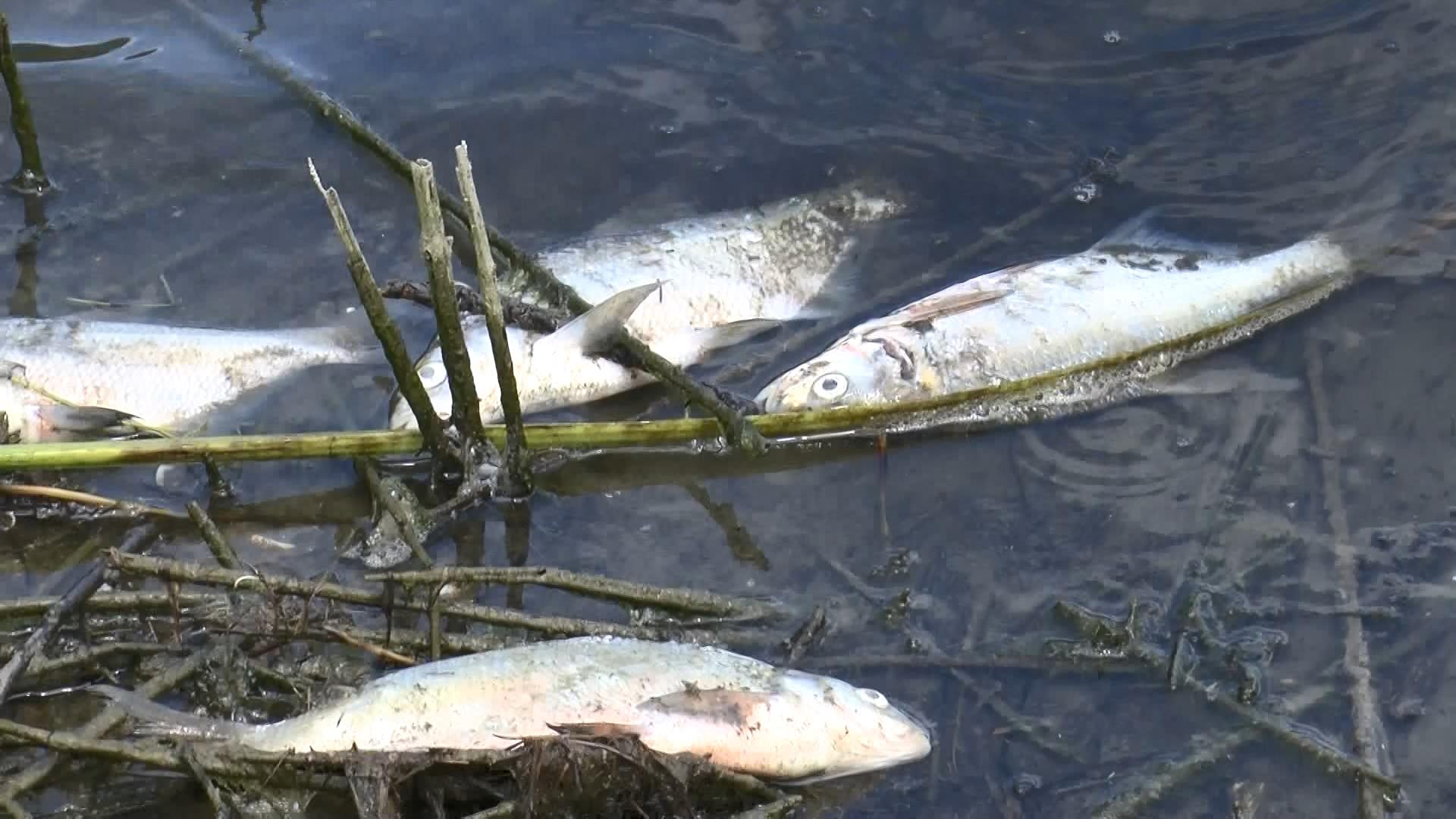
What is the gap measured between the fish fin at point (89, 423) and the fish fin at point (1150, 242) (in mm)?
4295

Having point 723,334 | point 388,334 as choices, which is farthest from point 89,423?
point 723,334

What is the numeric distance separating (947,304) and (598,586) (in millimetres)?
2326

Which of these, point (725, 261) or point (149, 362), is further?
point (725, 261)

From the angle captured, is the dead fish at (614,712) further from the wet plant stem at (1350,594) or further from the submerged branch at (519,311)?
the submerged branch at (519,311)

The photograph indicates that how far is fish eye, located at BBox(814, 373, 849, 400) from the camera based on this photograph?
551 centimetres

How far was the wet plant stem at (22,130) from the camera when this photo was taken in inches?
246

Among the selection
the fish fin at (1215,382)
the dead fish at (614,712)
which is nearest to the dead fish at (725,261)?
the fish fin at (1215,382)

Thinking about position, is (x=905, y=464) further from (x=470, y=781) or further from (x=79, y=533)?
(x=79, y=533)

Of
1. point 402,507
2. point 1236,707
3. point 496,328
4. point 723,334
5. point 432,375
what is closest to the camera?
point 1236,707

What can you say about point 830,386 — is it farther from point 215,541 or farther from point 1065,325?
point 215,541

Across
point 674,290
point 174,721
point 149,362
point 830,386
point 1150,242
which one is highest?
point 1150,242

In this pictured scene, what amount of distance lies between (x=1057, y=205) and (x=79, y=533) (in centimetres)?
465

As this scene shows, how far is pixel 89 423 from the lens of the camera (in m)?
5.13

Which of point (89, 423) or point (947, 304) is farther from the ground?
point (947, 304)
